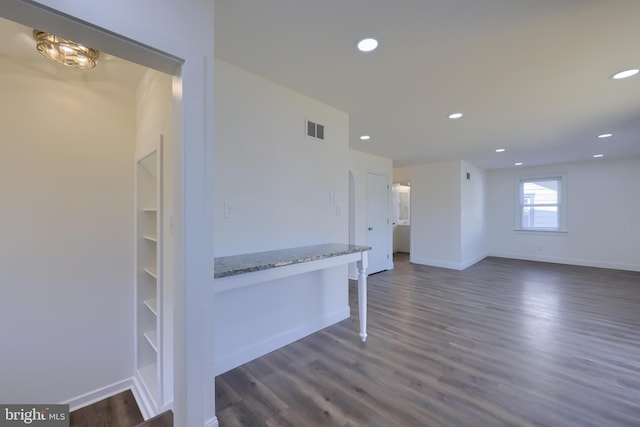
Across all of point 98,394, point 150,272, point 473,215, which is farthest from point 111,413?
point 473,215

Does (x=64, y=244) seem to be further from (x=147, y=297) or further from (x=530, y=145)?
(x=530, y=145)

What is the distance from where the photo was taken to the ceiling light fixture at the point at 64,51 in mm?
1848

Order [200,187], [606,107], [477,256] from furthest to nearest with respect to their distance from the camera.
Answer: [477,256] < [606,107] < [200,187]

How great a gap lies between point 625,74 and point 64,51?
170 inches

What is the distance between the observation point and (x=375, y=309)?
350 centimetres

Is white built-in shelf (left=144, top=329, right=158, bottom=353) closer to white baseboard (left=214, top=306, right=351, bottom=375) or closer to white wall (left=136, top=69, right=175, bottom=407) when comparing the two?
→ white wall (left=136, top=69, right=175, bottom=407)

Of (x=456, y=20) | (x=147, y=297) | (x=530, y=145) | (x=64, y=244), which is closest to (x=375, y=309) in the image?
(x=147, y=297)

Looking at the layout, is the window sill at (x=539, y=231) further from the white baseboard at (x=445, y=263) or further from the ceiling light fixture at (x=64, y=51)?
the ceiling light fixture at (x=64, y=51)

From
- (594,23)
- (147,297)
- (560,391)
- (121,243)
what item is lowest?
(560,391)

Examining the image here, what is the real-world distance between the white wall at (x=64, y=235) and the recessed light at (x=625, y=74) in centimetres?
431

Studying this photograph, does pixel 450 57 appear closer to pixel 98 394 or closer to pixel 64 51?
pixel 64 51

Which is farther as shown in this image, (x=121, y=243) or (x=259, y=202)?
(x=121, y=243)

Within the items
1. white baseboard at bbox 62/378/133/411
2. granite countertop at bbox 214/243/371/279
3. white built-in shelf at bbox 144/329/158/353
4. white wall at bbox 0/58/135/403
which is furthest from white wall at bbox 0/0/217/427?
white baseboard at bbox 62/378/133/411

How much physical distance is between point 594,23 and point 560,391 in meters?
2.41
